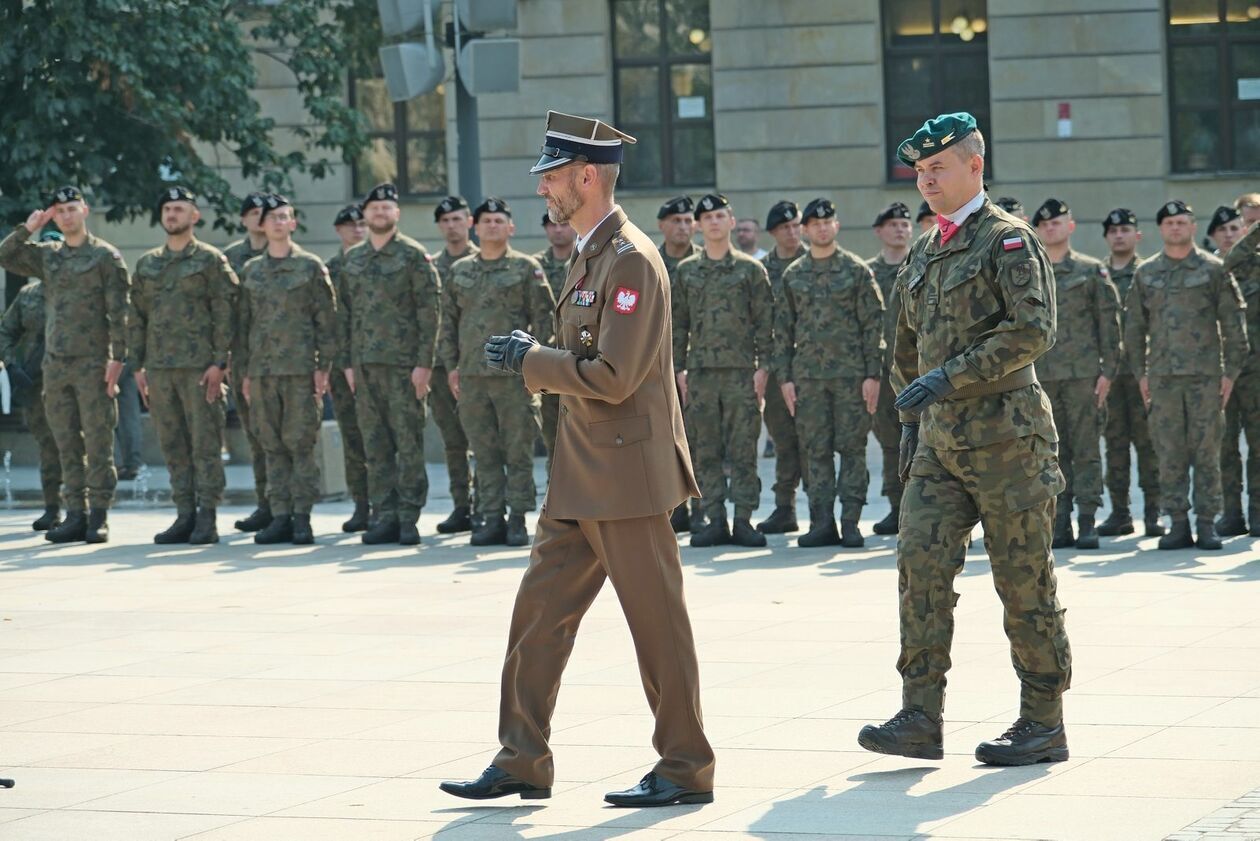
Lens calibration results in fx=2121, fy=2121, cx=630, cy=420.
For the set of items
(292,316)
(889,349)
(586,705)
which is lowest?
(586,705)

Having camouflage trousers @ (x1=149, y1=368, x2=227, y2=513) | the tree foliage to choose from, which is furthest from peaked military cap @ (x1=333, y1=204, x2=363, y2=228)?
the tree foliage

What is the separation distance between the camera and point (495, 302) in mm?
13398

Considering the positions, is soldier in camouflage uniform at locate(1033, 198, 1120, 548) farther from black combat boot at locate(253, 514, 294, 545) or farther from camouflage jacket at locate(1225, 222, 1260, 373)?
black combat boot at locate(253, 514, 294, 545)

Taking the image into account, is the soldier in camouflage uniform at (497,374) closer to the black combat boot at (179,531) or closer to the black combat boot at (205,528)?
the black combat boot at (205,528)

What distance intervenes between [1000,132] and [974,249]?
1752cm

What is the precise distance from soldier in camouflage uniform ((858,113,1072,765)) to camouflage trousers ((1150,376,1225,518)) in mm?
6091

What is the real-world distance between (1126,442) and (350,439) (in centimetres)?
521

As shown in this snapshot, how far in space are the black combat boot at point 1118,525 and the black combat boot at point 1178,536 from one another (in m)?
0.79

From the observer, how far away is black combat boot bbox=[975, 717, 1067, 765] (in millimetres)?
6539

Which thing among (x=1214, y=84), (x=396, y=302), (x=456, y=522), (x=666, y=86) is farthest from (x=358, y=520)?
(x=1214, y=84)

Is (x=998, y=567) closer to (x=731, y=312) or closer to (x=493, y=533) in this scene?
(x=731, y=312)

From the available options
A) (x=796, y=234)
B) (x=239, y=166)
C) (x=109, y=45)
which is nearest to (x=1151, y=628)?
(x=796, y=234)

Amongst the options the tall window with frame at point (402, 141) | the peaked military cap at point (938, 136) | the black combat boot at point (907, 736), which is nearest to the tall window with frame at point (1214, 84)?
the tall window with frame at point (402, 141)

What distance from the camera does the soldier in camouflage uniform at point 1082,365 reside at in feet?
41.7
